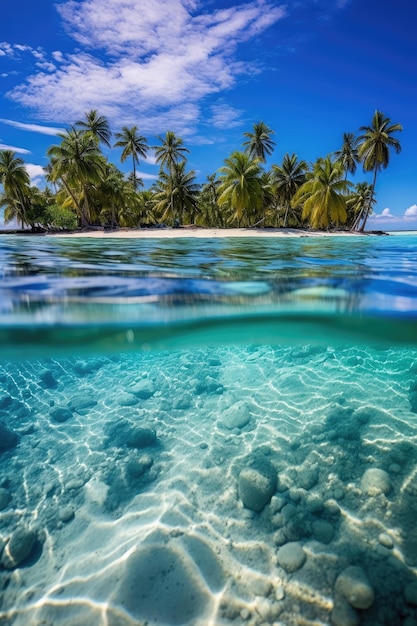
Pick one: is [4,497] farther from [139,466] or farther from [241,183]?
[241,183]

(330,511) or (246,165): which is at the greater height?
(246,165)

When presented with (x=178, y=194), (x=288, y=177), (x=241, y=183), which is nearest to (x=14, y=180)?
(x=178, y=194)

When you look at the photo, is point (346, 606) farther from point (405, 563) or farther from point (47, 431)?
point (47, 431)

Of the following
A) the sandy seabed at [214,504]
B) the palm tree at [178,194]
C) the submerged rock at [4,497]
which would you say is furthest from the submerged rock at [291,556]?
the palm tree at [178,194]

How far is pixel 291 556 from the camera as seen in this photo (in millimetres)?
3062

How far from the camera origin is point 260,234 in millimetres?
34906

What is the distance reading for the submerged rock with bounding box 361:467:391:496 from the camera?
3.76m

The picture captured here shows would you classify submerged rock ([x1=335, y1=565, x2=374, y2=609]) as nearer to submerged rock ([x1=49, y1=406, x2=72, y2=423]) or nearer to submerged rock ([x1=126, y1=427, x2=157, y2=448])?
submerged rock ([x1=126, y1=427, x2=157, y2=448])

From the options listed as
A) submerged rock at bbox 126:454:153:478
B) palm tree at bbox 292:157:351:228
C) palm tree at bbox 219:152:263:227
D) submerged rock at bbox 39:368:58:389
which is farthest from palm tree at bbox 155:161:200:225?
submerged rock at bbox 126:454:153:478

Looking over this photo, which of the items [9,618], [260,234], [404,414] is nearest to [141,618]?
[9,618]

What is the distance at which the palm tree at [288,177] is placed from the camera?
42.0m

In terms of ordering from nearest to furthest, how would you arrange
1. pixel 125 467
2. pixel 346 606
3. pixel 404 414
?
pixel 346 606
pixel 125 467
pixel 404 414

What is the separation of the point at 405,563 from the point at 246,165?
3769 cm

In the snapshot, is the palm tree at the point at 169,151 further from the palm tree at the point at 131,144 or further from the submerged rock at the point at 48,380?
the submerged rock at the point at 48,380
